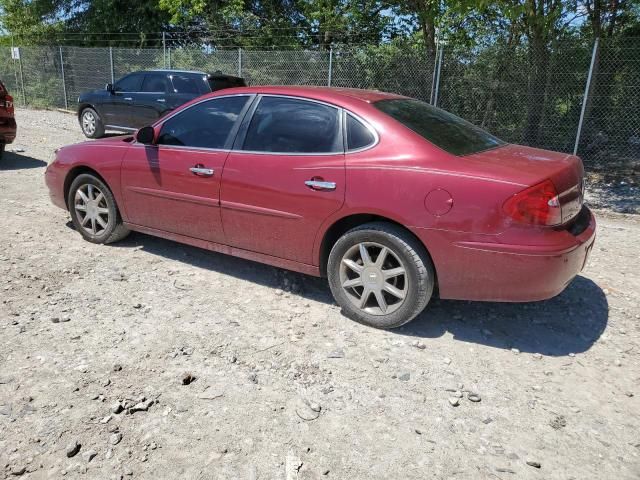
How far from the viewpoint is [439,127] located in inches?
154

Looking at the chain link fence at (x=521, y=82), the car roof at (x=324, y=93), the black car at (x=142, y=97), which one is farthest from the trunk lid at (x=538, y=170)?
the black car at (x=142, y=97)

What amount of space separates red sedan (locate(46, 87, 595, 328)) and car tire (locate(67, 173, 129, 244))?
280mm

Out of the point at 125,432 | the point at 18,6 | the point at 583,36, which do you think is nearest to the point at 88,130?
the point at 583,36

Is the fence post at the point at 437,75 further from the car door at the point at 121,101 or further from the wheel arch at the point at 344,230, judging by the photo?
the wheel arch at the point at 344,230

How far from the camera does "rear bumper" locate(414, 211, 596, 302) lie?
3.16 metres

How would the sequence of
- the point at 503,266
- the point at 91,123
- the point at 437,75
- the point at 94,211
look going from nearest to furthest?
the point at 503,266 < the point at 94,211 < the point at 437,75 < the point at 91,123

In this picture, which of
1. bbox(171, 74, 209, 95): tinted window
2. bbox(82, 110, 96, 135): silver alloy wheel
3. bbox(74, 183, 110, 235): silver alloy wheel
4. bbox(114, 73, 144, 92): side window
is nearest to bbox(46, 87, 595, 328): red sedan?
bbox(74, 183, 110, 235): silver alloy wheel

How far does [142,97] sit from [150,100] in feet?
0.96

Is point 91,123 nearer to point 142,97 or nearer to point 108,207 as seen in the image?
point 142,97

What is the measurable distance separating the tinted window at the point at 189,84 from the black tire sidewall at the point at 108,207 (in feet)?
19.9

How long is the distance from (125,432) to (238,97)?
2.67 metres

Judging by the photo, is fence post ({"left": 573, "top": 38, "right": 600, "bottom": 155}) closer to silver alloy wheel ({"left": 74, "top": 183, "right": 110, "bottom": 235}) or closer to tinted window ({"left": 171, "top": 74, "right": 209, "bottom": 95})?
tinted window ({"left": 171, "top": 74, "right": 209, "bottom": 95})

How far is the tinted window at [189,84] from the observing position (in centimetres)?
1081

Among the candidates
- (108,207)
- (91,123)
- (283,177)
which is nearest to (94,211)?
(108,207)
